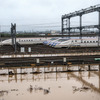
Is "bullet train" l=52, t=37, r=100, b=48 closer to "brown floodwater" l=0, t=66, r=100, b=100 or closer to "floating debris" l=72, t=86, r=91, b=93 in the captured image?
"brown floodwater" l=0, t=66, r=100, b=100

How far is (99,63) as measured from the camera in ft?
56.7

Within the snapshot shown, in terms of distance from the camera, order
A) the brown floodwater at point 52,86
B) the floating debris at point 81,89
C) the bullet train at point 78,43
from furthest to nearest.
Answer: the bullet train at point 78,43 → the floating debris at point 81,89 → the brown floodwater at point 52,86

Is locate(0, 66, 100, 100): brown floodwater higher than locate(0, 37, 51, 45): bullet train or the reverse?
the reverse

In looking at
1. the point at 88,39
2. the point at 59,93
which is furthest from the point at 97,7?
the point at 59,93

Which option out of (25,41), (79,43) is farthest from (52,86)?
(25,41)

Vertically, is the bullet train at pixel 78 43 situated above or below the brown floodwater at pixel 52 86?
above

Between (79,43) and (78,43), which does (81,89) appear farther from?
(79,43)

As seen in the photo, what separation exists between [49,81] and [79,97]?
3224 mm

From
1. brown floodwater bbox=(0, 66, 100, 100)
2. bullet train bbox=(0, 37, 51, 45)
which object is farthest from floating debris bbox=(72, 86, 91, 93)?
bullet train bbox=(0, 37, 51, 45)

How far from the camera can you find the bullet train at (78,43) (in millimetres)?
32188

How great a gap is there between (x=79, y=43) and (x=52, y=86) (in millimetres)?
22691

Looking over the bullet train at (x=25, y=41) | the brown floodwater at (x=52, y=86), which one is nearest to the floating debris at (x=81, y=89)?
the brown floodwater at (x=52, y=86)

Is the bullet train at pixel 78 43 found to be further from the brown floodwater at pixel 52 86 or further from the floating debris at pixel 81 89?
the floating debris at pixel 81 89

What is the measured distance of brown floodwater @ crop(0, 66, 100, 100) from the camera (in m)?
9.62
